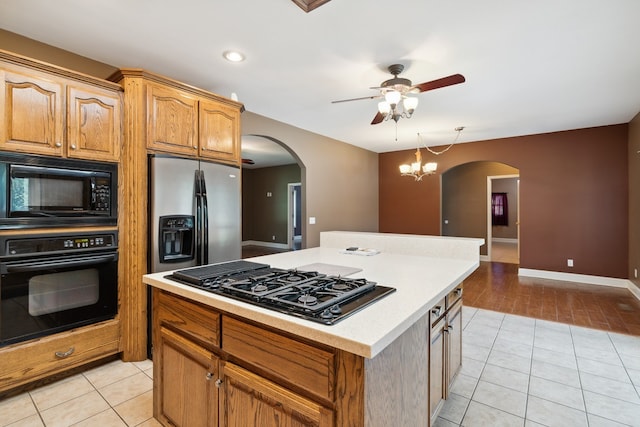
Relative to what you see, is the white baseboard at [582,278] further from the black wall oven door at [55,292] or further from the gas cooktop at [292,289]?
the black wall oven door at [55,292]

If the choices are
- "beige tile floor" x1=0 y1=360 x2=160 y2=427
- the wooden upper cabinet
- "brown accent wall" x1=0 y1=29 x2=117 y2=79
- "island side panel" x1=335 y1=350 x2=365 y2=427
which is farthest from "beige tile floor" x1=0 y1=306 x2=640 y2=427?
"brown accent wall" x1=0 y1=29 x2=117 y2=79

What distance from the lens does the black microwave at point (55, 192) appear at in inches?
74.9

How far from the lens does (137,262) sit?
7.81ft

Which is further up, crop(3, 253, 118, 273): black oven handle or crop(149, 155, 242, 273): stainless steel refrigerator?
crop(149, 155, 242, 273): stainless steel refrigerator

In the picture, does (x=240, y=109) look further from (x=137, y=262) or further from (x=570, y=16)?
(x=570, y=16)

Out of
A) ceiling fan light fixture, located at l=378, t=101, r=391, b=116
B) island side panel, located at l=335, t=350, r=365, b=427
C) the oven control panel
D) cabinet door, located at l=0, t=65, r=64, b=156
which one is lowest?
island side panel, located at l=335, t=350, r=365, b=427

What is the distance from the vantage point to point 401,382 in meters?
1.17

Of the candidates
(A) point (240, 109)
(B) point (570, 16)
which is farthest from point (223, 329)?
(B) point (570, 16)

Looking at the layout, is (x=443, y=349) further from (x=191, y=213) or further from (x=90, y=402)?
(x=90, y=402)

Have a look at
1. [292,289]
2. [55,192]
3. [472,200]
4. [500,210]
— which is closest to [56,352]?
[55,192]

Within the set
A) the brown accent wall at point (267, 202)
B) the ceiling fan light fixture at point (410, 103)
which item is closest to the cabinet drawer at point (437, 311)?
the ceiling fan light fixture at point (410, 103)

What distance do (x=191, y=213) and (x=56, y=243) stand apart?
0.89 m

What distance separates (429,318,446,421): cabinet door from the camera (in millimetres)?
1500

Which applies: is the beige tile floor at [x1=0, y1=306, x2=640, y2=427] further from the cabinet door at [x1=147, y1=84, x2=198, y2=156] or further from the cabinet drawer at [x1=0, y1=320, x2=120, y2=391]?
the cabinet door at [x1=147, y1=84, x2=198, y2=156]
